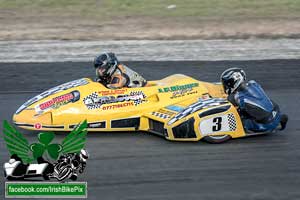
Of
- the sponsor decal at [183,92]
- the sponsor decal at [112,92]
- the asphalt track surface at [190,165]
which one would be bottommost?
the asphalt track surface at [190,165]

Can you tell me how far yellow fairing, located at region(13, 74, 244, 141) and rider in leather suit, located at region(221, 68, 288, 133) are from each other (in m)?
0.23

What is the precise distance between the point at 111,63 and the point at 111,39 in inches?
287

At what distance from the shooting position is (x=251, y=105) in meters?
11.3

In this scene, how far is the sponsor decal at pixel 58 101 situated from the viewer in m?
11.5

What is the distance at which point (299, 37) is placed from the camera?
19234 millimetres

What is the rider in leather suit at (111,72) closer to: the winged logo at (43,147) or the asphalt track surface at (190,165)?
the asphalt track surface at (190,165)

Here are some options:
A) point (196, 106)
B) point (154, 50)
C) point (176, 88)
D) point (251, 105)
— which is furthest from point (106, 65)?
point (154, 50)

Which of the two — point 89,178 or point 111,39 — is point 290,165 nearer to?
point 89,178

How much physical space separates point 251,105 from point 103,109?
2249mm

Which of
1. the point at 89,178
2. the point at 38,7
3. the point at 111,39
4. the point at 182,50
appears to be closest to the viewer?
the point at 89,178

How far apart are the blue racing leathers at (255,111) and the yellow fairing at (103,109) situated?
221 mm

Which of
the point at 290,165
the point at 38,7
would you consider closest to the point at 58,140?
the point at 290,165

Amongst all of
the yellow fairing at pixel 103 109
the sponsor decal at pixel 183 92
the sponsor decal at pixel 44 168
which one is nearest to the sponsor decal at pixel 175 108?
the yellow fairing at pixel 103 109

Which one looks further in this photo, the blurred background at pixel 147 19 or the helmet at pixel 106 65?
the blurred background at pixel 147 19
